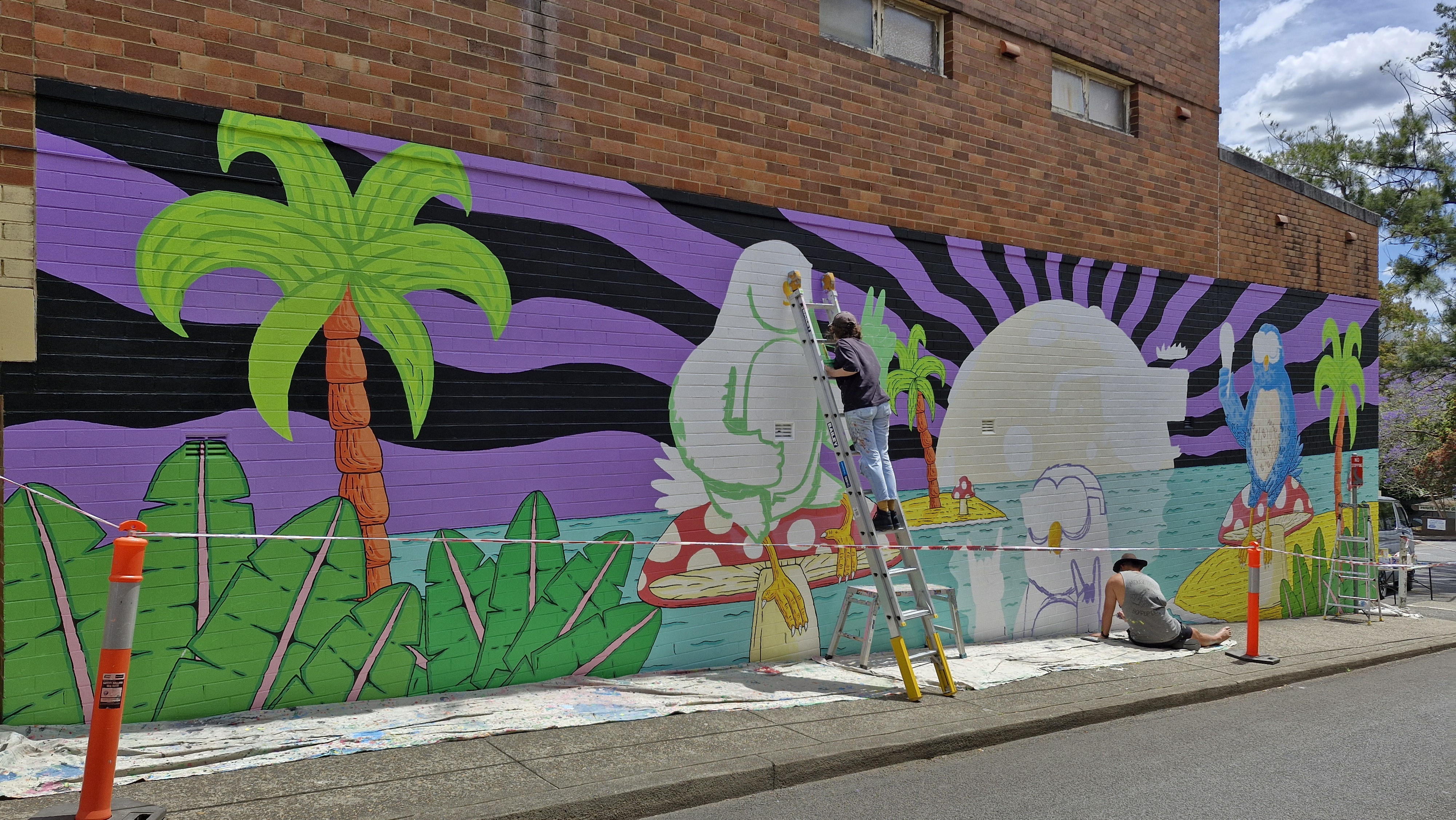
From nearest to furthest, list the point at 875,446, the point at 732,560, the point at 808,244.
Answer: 1. the point at 875,446
2. the point at 732,560
3. the point at 808,244

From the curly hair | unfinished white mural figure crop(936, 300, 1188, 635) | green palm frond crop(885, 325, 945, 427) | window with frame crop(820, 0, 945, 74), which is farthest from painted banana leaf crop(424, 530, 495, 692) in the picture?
window with frame crop(820, 0, 945, 74)

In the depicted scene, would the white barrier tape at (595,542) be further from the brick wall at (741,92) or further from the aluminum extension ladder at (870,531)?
the brick wall at (741,92)

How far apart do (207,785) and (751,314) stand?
4.74 metres

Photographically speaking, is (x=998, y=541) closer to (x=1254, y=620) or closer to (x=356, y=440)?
(x=1254, y=620)

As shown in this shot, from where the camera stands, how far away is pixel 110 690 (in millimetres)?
3564

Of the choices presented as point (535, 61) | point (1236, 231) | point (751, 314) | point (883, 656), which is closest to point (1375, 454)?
point (1236, 231)

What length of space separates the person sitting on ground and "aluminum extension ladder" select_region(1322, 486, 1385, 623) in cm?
541

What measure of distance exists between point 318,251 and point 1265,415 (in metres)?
11.9

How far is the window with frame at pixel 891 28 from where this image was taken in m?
8.27

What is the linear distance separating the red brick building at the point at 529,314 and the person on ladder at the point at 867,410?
665mm

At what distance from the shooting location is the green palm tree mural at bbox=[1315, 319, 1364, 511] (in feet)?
44.6

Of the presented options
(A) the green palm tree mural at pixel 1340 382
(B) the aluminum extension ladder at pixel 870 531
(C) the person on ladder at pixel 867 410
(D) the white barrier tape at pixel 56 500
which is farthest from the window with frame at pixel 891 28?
(A) the green palm tree mural at pixel 1340 382

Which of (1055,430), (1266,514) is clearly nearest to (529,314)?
(1055,430)

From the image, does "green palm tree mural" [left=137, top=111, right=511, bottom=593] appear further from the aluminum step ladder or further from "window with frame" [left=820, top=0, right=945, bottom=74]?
A: "window with frame" [left=820, top=0, right=945, bottom=74]
